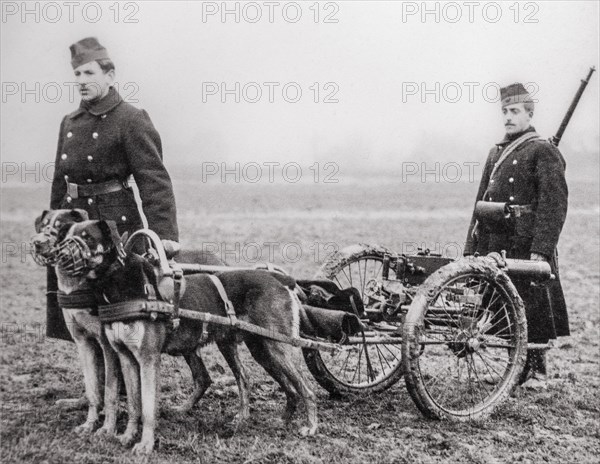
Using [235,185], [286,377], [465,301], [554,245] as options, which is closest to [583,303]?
[554,245]

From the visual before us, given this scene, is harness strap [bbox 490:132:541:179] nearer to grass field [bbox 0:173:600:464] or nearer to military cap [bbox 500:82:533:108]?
military cap [bbox 500:82:533:108]

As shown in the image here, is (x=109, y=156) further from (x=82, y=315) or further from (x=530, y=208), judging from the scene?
(x=530, y=208)

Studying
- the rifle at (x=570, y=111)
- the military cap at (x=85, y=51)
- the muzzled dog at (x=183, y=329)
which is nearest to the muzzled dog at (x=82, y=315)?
the muzzled dog at (x=183, y=329)

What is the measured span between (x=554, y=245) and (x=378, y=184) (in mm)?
23132

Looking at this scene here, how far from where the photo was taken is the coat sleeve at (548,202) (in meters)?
5.88

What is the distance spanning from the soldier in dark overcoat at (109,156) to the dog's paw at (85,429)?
124 cm

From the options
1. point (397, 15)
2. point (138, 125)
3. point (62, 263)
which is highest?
point (397, 15)

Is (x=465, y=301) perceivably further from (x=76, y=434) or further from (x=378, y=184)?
(x=378, y=184)

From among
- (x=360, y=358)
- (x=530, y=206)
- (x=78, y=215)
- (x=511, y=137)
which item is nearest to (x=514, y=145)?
(x=511, y=137)

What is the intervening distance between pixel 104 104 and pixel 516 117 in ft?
10.8

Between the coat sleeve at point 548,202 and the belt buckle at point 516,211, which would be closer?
the coat sleeve at point 548,202

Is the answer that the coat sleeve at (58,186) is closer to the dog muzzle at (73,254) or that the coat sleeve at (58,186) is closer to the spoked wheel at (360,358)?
the dog muzzle at (73,254)

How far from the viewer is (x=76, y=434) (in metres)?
4.56

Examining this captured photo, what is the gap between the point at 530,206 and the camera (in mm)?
6105
